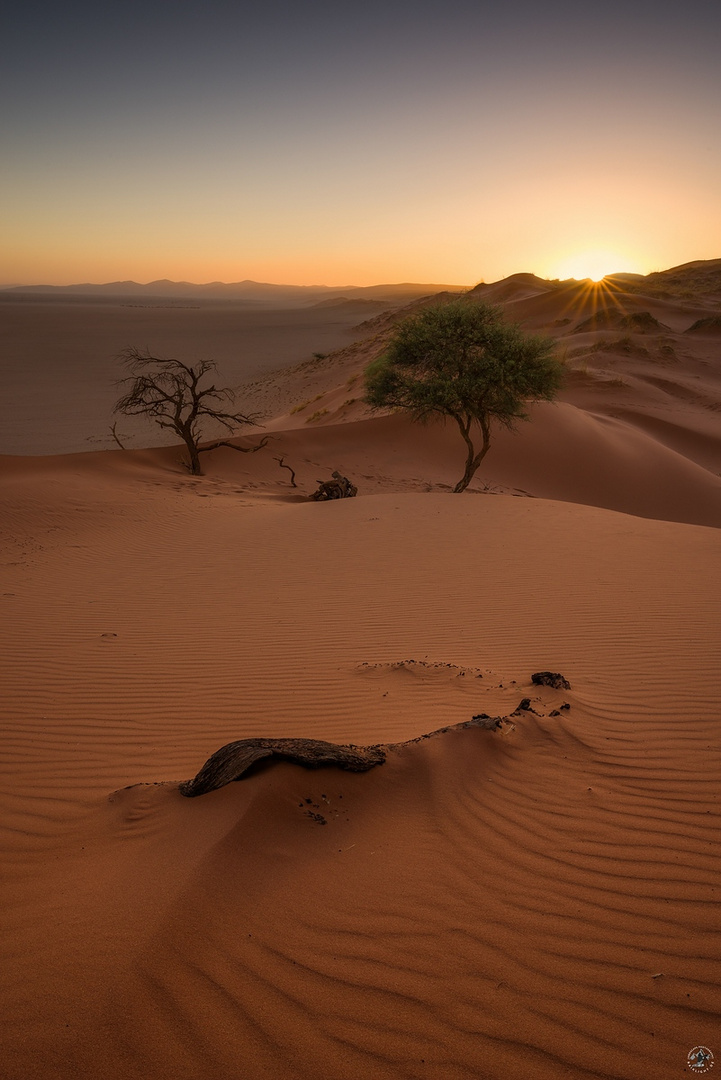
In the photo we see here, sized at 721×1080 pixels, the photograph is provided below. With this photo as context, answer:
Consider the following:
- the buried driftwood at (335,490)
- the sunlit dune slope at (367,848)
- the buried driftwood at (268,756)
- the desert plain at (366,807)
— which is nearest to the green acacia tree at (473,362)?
the buried driftwood at (335,490)

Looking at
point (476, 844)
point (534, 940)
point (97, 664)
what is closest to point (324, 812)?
point (476, 844)

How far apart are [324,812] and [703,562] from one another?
8121mm

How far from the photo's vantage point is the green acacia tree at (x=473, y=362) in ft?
53.9

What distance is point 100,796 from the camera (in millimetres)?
3848

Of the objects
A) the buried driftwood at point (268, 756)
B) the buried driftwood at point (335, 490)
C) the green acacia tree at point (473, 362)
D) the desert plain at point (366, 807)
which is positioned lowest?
the desert plain at point (366, 807)

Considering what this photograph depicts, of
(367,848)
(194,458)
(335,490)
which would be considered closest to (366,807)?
(367,848)

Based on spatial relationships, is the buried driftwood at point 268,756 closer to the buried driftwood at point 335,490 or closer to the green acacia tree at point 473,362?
the buried driftwood at point 335,490

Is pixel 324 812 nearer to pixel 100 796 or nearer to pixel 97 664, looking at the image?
pixel 100 796

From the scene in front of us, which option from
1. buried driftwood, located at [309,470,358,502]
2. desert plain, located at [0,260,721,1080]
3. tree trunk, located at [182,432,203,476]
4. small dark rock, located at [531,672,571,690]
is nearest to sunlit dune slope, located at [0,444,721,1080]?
desert plain, located at [0,260,721,1080]

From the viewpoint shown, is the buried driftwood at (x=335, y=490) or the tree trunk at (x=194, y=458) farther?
the tree trunk at (x=194, y=458)

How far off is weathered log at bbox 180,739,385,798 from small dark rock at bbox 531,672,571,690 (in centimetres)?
197

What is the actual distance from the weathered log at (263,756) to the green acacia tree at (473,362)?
13.7 metres

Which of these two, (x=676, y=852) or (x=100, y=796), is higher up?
(x=676, y=852)

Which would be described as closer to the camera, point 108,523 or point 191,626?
point 191,626
